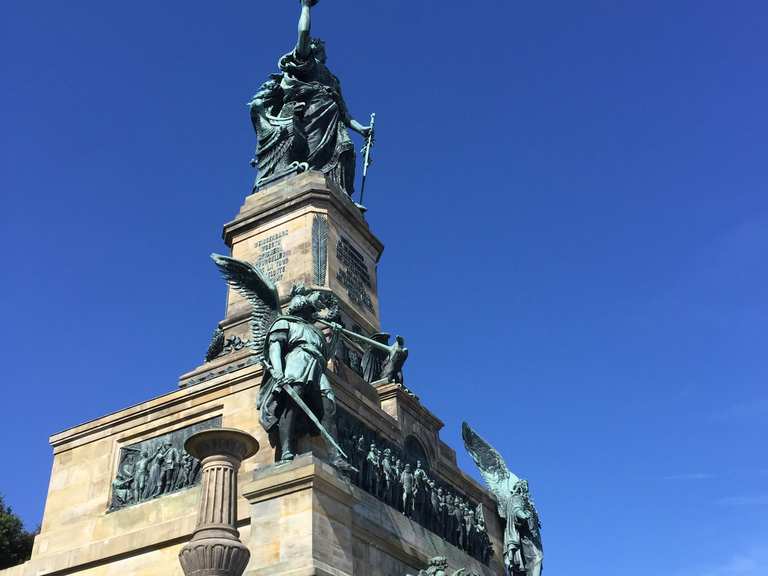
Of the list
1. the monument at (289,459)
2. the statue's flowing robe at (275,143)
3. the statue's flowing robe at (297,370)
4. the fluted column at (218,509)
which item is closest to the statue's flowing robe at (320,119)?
the statue's flowing robe at (275,143)

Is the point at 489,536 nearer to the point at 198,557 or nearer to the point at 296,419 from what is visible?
the point at 296,419

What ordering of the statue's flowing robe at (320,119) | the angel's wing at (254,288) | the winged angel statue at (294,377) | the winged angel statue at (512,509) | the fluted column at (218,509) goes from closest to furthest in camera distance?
the fluted column at (218,509)
the winged angel statue at (294,377)
the angel's wing at (254,288)
the winged angel statue at (512,509)
the statue's flowing robe at (320,119)

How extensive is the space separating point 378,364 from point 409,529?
4.86 meters

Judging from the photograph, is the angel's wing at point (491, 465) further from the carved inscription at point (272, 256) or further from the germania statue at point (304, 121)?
the germania statue at point (304, 121)

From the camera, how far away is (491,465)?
20.7 m

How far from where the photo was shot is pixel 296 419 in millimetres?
13578

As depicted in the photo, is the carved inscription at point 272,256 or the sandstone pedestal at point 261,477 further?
the carved inscription at point 272,256

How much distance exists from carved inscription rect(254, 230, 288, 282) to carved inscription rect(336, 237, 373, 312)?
4.51ft

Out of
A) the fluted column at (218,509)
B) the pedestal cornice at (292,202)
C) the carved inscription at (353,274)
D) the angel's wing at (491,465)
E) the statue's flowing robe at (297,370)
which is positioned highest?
the pedestal cornice at (292,202)

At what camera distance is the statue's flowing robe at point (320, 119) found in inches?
960

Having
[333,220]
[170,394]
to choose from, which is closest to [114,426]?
[170,394]

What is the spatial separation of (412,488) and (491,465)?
5490mm

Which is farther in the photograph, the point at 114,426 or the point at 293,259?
the point at 293,259

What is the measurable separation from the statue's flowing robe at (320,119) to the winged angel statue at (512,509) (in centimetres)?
834
